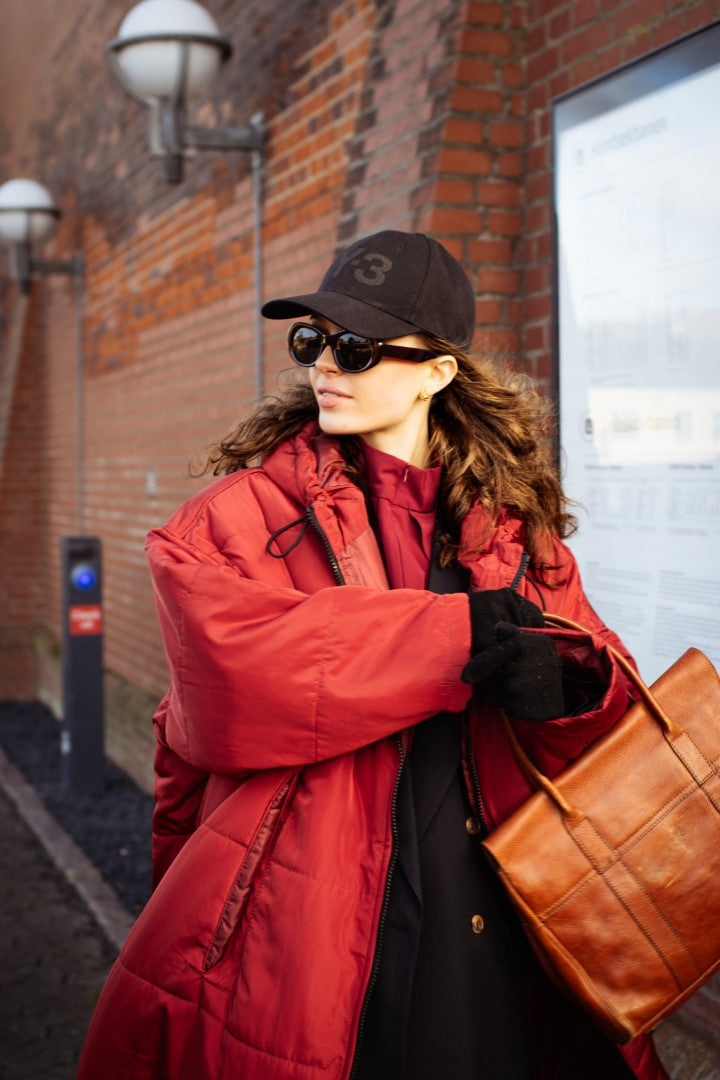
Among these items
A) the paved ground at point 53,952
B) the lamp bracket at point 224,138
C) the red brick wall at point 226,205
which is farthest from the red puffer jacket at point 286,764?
the lamp bracket at point 224,138

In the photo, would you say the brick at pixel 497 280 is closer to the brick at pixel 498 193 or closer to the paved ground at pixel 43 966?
the brick at pixel 498 193

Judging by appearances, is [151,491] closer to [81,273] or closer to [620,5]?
[81,273]

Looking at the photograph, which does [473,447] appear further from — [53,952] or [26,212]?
[26,212]

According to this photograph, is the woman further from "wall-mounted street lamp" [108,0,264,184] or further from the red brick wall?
"wall-mounted street lamp" [108,0,264,184]

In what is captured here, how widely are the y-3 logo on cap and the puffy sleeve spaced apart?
0.57 metres

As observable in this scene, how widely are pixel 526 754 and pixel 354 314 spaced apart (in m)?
0.80

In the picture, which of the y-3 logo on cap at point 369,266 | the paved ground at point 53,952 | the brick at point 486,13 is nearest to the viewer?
the y-3 logo on cap at point 369,266

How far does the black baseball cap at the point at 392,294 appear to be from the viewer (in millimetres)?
2033

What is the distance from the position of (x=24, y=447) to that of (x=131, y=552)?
10.7 feet

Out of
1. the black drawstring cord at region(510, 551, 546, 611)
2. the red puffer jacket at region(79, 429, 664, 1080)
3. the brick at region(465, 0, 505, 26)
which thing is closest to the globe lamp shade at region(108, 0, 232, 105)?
the brick at region(465, 0, 505, 26)

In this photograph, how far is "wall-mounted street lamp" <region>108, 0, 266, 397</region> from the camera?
5453 millimetres

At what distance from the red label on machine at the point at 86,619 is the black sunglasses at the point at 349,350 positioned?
16.5 ft

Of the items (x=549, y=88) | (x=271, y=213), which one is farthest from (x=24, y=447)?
(x=549, y=88)

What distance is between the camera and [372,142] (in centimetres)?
435
